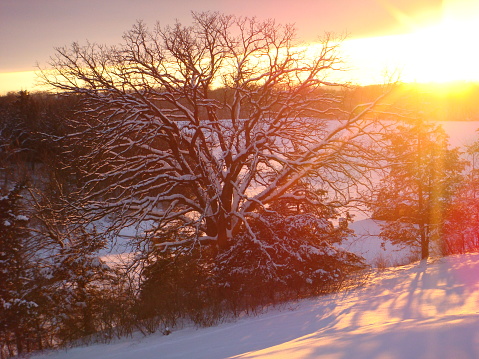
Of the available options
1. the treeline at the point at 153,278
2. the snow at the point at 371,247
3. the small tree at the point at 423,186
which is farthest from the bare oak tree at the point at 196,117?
the snow at the point at 371,247

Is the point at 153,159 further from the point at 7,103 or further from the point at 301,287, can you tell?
the point at 7,103

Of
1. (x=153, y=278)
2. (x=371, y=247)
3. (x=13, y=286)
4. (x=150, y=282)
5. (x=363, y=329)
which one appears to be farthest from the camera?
(x=371, y=247)

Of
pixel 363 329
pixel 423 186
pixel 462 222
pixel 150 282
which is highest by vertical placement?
pixel 423 186

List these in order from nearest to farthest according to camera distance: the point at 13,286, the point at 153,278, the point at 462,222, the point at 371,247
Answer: the point at 13,286 → the point at 153,278 → the point at 462,222 → the point at 371,247

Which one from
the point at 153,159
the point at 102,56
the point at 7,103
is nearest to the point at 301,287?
the point at 153,159

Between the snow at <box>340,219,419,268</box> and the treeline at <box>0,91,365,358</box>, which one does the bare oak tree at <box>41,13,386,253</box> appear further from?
the snow at <box>340,219,419,268</box>

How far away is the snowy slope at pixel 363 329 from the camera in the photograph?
3.88m

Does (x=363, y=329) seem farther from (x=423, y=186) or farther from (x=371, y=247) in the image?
(x=371, y=247)

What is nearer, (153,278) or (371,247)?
(153,278)

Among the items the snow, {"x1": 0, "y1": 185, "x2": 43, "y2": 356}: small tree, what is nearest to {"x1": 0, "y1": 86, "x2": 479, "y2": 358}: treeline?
{"x1": 0, "y1": 185, "x2": 43, "y2": 356}: small tree

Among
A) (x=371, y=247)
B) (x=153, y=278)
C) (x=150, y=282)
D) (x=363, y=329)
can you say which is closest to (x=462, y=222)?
(x=371, y=247)

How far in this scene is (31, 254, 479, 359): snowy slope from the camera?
3.88m

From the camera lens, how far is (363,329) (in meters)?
5.44

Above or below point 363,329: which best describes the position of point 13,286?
above
